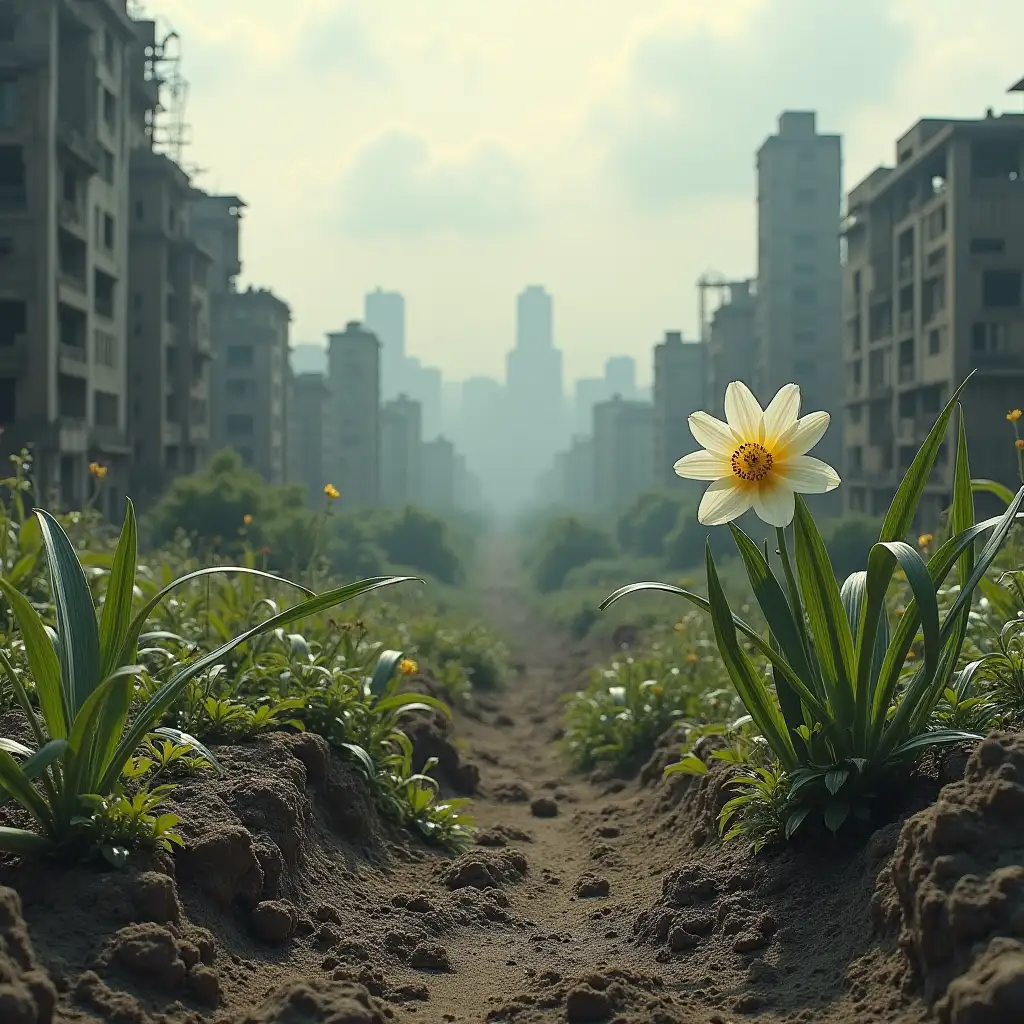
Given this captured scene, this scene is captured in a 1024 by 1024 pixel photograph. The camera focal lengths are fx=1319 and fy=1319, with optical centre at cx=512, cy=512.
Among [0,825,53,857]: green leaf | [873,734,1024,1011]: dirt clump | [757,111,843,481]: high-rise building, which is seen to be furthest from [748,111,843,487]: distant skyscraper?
[0,825,53,857]: green leaf

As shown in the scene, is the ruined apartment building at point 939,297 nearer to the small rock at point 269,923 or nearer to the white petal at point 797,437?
the white petal at point 797,437

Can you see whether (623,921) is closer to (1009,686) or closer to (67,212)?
(1009,686)

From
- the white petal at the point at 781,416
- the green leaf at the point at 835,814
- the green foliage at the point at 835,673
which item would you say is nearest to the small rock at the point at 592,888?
the green foliage at the point at 835,673

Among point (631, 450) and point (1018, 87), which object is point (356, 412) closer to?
point (631, 450)

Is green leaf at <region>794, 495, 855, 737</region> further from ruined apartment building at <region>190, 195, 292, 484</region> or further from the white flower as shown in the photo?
ruined apartment building at <region>190, 195, 292, 484</region>

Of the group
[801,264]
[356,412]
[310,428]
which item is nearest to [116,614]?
[801,264]

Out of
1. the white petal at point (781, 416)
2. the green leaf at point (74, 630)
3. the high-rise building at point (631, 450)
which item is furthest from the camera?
the high-rise building at point (631, 450)
